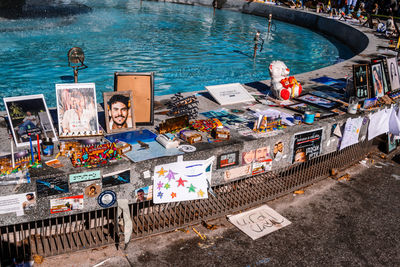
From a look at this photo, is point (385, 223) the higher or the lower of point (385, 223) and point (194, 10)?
the lower

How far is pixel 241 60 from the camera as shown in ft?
63.2

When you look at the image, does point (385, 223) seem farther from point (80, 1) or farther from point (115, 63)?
point (80, 1)

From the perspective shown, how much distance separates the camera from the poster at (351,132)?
24.8 ft

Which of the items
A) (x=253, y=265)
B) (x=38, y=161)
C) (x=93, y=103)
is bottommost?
(x=253, y=265)

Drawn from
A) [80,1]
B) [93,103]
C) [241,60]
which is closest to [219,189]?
[93,103]

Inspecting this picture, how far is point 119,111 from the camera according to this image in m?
6.04

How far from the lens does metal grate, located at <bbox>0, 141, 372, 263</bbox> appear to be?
16.8 ft

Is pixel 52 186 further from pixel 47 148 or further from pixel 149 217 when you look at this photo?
pixel 149 217

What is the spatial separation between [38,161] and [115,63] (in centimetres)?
1270

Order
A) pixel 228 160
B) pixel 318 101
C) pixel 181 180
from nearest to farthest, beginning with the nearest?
pixel 181 180 < pixel 228 160 < pixel 318 101

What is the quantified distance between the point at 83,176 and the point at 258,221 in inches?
119

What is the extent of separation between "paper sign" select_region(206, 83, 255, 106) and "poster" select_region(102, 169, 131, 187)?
3301 millimetres

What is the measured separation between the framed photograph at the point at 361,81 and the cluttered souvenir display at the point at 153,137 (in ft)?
0.09

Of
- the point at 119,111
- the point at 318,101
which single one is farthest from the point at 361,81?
the point at 119,111
